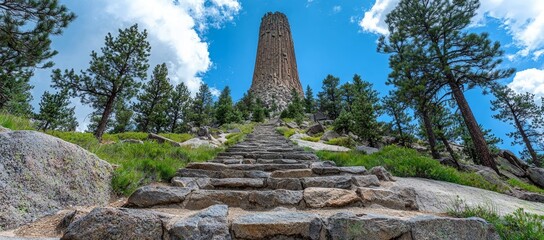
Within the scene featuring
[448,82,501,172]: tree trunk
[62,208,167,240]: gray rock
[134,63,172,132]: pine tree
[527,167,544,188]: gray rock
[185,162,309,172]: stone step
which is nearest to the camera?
[62,208,167,240]: gray rock

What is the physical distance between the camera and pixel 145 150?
225 inches

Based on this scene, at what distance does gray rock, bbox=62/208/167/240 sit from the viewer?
6.08ft

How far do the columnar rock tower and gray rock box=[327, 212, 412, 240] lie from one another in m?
45.3

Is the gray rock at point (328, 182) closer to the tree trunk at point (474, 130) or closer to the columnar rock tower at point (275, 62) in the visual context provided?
the tree trunk at point (474, 130)

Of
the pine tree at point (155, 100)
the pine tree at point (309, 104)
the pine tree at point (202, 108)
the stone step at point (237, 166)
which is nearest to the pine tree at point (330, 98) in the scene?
the pine tree at point (309, 104)

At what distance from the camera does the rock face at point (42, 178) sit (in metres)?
2.15

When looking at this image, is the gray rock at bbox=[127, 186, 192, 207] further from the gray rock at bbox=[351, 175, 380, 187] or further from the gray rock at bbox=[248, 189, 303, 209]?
the gray rock at bbox=[351, 175, 380, 187]

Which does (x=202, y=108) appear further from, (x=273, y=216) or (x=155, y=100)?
(x=273, y=216)

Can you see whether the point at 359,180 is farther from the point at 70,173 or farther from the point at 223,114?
the point at 223,114

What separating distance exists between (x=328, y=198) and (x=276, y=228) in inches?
46.3

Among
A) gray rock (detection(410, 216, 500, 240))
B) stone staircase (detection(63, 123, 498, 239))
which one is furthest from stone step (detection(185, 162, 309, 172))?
gray rock (detection(410, 216, 500, 240))

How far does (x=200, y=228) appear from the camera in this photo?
1978 millimetres

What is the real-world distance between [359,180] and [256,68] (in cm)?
5476

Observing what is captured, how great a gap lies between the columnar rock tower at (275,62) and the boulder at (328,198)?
44240 millimetres
